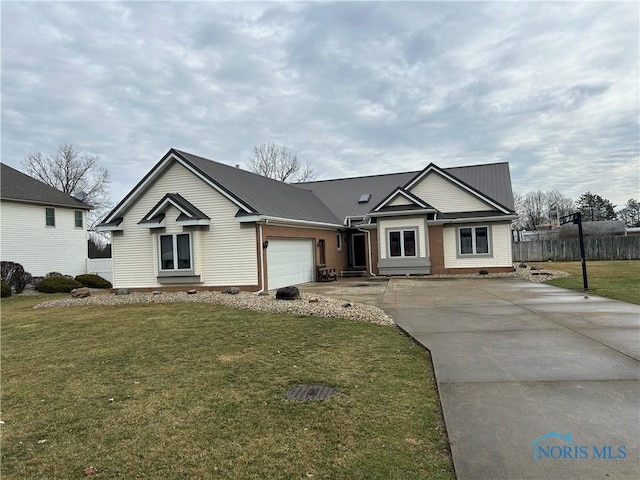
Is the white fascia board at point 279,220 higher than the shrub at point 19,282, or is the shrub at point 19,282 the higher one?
the white fascia board at point 279,220

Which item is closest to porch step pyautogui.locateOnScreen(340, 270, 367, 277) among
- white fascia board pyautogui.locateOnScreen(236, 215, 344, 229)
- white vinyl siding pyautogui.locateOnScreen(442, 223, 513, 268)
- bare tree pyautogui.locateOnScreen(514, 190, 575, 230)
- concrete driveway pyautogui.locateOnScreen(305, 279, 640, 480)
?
white fascia board pyautogui.locateOnScreen(236, 215, 344, 229)

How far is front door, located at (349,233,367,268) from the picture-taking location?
1085 inches

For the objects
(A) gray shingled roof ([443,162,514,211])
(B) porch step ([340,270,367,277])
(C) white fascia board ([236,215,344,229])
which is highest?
(A) gray shingled roof ([443,162,514,211])

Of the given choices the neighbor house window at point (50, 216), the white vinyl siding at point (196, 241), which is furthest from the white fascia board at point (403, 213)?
the neighbor house window at point (50, 216)

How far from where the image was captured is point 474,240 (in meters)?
22.7

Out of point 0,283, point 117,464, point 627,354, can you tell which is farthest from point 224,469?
point 0,283

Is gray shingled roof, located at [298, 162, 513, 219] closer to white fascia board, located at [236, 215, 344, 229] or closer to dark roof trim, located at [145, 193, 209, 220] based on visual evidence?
white fascia board, located at [236, 215, 344, 229]

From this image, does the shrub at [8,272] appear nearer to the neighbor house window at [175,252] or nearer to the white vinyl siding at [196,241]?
the white vinyl siding at [196,241]

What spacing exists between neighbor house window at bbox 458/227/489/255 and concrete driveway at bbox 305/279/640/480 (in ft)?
38.4

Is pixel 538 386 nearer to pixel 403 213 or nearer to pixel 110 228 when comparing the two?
pixel 403 213

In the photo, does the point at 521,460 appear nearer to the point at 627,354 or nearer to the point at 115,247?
the point at 627,354

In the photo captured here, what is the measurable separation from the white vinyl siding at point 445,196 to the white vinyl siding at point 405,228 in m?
1.97

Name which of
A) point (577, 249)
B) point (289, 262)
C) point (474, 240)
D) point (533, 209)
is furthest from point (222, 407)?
point (533, 209)

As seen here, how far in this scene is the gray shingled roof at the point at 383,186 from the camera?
25344 mm
